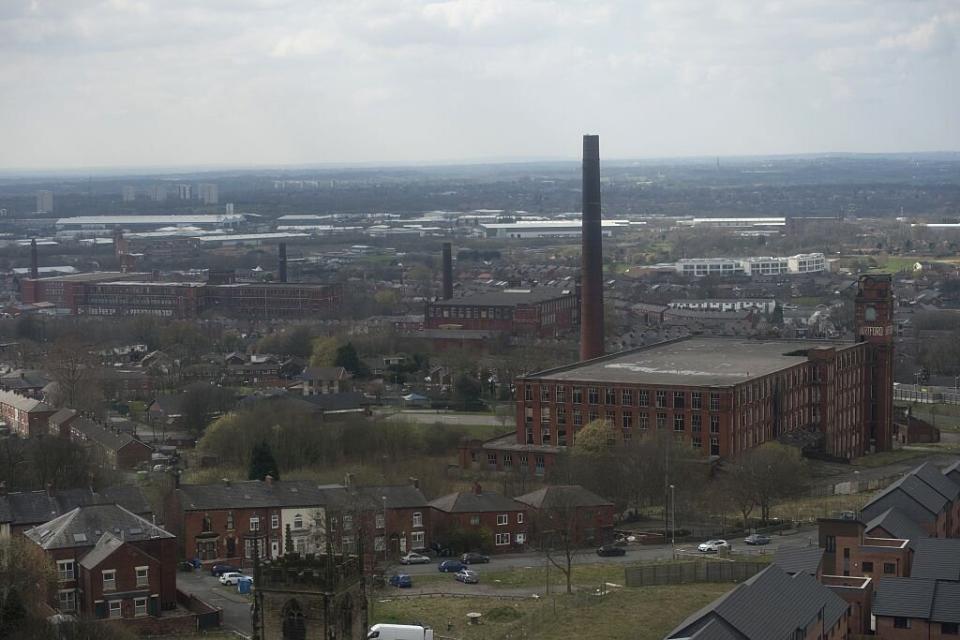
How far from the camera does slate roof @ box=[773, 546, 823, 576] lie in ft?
115

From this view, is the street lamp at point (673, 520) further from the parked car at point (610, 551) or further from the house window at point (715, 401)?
the house window at point (715, 401)

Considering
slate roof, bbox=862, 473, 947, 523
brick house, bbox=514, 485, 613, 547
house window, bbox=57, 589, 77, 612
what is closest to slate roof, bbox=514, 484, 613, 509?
brick house, bbox=514, 485, 613, 547

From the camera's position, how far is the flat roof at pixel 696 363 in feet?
193

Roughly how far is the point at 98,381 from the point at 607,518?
120 ft

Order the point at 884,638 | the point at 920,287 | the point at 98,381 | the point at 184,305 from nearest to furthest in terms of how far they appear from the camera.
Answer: the point at 884,638 → the point at 98,381 → the point at 184,305 → the point at 920,287

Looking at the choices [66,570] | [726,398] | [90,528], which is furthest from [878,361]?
[66,570]

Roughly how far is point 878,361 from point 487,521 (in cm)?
2662

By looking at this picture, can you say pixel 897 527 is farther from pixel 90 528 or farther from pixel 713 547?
pixel 90 528

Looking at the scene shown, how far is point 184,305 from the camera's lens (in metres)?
121

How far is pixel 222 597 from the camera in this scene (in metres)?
39.4

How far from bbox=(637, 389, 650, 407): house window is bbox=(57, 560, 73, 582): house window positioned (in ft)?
81.7

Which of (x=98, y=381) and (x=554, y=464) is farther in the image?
(x=98, y=381)

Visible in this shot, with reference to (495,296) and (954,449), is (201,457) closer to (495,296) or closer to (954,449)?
(954,449)

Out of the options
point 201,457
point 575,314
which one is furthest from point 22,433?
point 575,314
